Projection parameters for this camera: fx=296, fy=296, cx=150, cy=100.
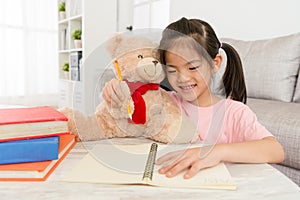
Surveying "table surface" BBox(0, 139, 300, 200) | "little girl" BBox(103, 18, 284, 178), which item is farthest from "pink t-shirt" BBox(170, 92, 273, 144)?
"table surface" BBox(0, 139, 300, 200)

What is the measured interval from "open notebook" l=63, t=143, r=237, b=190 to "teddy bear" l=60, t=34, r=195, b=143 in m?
0.09

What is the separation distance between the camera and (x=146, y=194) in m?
0.37

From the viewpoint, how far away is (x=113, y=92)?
0.58 metres

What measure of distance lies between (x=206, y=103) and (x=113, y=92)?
0.35 m

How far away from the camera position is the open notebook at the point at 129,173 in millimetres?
398

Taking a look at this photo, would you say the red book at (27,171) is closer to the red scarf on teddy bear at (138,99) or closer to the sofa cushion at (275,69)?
the red scarf on teddy bear at (138,99)

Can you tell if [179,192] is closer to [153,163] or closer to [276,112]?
[153,163]

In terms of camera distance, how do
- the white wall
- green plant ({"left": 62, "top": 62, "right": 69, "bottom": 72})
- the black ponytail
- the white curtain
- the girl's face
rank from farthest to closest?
green plant ({"left": 62, "top": 62, "right": 69, "bottom": 72}) → the white curtain → the white wall → the black ponytail → the girl's face

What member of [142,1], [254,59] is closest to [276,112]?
[254,59]

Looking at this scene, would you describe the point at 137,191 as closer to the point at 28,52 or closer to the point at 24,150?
the point at 24,150

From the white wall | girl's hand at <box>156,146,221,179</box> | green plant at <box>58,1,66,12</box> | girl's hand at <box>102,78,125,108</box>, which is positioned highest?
green plant at <box>58,1,66,12</box>

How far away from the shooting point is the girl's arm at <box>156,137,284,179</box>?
45 centimetres

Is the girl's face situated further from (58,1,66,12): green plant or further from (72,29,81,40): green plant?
(58,1,66,12): green plant

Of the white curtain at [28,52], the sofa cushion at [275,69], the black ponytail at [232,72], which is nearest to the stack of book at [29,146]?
the black ponytail at [232,72]
